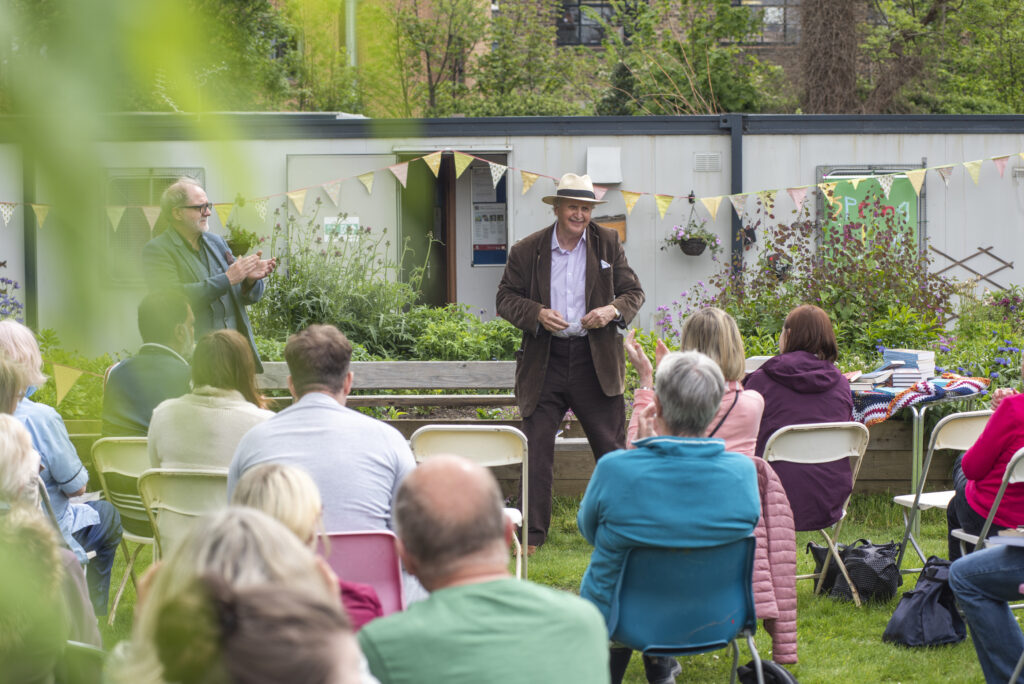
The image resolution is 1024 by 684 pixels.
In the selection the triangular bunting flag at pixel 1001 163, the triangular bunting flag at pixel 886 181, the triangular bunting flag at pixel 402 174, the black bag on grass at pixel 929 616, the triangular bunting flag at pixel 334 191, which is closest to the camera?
the triangular bunting flag at pixel 402 174

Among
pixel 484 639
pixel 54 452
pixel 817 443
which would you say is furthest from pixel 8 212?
pixel 817 443

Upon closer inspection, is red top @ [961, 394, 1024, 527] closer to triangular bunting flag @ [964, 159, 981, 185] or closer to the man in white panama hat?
the man in white panama hat

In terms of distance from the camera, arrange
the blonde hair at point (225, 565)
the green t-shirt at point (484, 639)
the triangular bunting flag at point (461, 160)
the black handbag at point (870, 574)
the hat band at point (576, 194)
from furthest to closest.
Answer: the triangular bunting flag at point (461, 160) → the hat band at point (576, 194) → the black handbag at point (870, 574) → the green t-shirt at point (484, 639) → the blonde hair at point (225, 565)

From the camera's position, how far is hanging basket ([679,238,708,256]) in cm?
1070

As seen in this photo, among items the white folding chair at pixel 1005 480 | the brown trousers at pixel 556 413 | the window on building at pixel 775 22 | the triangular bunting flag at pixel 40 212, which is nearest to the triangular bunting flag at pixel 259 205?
the triangular bunting flag at pixel 40 212

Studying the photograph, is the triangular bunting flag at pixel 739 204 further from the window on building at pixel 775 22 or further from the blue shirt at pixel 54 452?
the window on building at pixel 775 22

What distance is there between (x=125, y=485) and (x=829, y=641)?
2.73m

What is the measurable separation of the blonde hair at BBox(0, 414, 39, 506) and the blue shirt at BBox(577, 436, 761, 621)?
1.47m

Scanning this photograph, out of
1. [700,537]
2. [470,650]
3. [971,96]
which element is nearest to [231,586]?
[470,650]

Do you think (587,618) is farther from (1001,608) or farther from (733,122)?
(733,122)

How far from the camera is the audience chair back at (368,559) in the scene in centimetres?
255

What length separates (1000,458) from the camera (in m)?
3.56

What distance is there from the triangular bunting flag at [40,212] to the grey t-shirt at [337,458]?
2202mm

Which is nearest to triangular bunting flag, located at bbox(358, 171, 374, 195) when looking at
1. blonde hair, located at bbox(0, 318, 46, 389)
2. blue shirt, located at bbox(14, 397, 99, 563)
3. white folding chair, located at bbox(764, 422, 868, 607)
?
blonde hair, located at bbox(0, 318, 46, 389)
